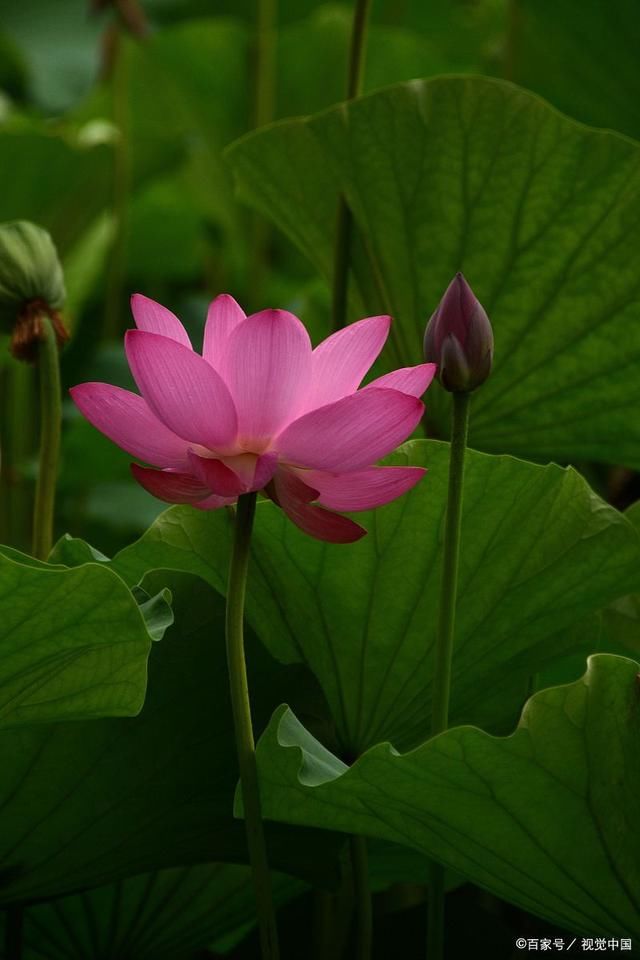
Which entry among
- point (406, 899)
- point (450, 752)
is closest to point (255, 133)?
point (450, 752)

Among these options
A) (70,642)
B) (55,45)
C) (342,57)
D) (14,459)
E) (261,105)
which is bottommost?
(70,642)

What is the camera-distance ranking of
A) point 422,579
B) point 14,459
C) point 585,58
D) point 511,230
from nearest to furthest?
1. point 422,579
2. point 511,230
3. point 14,459
4. point 585,58

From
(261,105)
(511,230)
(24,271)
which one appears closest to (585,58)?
(261,105)

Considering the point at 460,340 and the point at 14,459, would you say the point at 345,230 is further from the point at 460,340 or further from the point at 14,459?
the point at 14,459

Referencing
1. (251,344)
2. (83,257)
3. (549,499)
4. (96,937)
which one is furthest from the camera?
(83,257)

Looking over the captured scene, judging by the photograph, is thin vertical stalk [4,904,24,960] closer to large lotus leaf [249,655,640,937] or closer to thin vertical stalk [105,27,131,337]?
large lotus leaf [249,655,640,937]

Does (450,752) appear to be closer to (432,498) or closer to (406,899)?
(432,498)

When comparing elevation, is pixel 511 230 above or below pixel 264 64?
below
